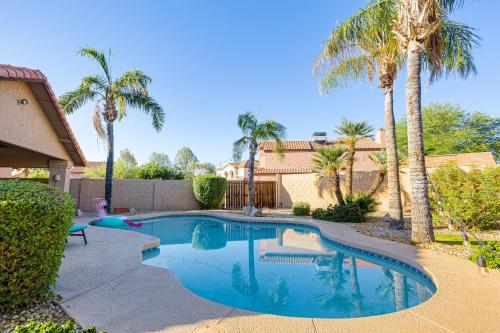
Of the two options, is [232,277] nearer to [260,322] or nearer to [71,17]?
[260,322]

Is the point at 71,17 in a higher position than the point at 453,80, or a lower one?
higher

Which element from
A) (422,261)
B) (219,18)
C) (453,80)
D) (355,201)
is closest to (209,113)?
(219,18)

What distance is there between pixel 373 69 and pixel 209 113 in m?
17.1

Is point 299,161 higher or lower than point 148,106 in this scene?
lower

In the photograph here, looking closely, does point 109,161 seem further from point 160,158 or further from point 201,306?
point 160,158

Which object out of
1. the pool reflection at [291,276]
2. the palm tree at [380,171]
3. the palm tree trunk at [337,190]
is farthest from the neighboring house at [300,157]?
the pool reflection at [291,276]

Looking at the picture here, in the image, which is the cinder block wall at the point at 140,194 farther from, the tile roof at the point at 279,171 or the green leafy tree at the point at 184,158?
the green leafy tree at the point at 184,158

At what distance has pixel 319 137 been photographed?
121ft

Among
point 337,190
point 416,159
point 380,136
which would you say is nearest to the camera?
point 416,159

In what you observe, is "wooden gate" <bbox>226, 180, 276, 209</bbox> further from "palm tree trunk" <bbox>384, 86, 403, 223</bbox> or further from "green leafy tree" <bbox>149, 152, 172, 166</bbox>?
"green leafy tree" <bbox>149, 152, 172, 166</bbox>

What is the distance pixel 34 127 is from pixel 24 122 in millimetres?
586

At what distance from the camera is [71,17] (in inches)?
395

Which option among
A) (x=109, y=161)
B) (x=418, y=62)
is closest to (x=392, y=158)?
(x=418, y=62)

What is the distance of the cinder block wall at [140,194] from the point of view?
17.7 metres
